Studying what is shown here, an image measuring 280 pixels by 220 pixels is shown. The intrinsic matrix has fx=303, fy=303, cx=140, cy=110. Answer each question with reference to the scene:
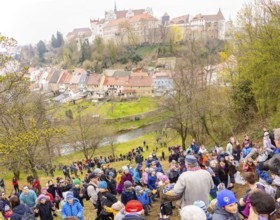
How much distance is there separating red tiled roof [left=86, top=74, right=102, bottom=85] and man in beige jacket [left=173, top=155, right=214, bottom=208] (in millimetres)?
89889

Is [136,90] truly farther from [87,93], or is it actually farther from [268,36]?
[268,36]

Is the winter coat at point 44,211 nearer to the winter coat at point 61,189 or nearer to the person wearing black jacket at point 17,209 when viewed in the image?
the person wearing black jacket at point 17,209

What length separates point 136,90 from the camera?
84875 mm

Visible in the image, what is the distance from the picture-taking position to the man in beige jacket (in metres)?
5.17

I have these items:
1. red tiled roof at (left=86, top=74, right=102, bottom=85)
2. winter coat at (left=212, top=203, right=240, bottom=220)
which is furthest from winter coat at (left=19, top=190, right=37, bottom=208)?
red tiled roof at (left=86, top=74, right=102, bottom=85)

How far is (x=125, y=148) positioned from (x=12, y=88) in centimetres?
2905

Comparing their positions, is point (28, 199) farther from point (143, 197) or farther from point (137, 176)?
point (137, 176)

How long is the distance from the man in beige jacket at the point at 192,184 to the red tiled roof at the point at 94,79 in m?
89.9

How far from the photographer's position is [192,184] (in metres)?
5.17

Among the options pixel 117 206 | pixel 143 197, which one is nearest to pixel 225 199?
pixel 117 206

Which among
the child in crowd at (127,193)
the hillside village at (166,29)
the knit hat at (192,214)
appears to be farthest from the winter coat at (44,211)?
the hillside village at (166,29)

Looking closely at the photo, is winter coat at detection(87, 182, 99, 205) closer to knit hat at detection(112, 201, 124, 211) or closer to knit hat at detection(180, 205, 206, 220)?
knit hat at detection(112, 201, 124, 211)

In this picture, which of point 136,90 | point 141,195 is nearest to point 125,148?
point 141,195

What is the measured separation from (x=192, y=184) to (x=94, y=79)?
92131 millimetres
